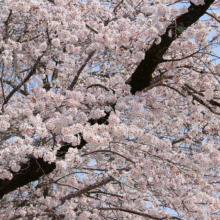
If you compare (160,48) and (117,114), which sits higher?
(160,48)

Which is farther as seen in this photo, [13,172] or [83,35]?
[83,35]

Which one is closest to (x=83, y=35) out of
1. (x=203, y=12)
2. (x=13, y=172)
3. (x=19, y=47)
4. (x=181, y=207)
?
(x=19, y=47)

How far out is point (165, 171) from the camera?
14.6ft

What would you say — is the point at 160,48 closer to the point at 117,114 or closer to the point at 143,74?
the point at 143,74

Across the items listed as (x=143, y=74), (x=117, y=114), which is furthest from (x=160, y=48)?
(x=117, y=114)

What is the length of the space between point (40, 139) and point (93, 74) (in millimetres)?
3083

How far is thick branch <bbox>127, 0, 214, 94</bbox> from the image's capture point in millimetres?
3912

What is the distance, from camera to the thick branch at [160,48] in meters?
3.91

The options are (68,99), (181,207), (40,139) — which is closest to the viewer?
(40,139)

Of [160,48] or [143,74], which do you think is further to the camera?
[143,74]

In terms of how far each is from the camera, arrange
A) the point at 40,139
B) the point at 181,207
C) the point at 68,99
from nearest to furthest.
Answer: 1. the point at 40,139
2. the point at 68,99
3. the point at 181,207

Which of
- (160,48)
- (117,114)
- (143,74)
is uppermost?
(160,48)

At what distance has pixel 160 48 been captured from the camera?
13.4 feet

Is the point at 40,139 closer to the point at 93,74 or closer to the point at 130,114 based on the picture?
the point at 130,114
